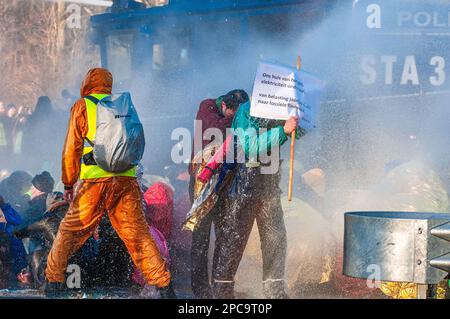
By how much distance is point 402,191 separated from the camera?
30.9 feet

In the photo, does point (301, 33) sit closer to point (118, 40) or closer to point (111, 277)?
point (118, 40)

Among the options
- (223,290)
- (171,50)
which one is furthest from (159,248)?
(171,50)

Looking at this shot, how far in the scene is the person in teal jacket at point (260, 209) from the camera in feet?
24.7

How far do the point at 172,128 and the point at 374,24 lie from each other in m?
2.97

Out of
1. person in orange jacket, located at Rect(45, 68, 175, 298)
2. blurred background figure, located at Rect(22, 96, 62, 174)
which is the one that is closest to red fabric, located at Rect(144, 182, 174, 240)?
person in orange jacket, located at Rect(45, 68, 175, 298)

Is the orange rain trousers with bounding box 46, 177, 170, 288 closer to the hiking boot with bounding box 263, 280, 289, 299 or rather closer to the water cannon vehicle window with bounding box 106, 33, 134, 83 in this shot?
the hiking boot with bounding box 263, 280, 289, 299

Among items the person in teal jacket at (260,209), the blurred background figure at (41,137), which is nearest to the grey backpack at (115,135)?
the person in teal jacket at (260,209)

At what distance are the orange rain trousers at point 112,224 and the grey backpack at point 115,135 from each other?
160 mm

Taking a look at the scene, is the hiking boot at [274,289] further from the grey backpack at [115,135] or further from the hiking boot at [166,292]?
the grey backpack at [115,135]

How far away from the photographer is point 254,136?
7531 mm

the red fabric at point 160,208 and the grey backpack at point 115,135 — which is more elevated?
the grey backpack at point 115,135

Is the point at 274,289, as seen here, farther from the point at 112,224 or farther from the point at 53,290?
the point at 53,290

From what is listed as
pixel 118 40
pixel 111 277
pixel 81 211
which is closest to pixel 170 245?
pixel 111 277

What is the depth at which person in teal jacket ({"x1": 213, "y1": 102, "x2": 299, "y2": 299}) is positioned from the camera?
24.7ft
